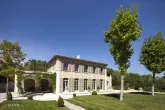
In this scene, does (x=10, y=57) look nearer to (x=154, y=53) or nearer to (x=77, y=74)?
(x=77, y=74)

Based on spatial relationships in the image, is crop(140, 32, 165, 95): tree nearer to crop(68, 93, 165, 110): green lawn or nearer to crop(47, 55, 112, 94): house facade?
crop(68, 93, 165, 110): green lawn

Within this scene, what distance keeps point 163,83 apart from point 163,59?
757 inches

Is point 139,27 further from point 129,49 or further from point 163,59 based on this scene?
point 163,59

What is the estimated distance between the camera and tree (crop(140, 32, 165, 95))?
1003 inches

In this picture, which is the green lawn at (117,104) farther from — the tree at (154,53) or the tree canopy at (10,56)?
the tree canopy at (10,56)

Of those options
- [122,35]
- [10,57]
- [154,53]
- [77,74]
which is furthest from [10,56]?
[154,53]

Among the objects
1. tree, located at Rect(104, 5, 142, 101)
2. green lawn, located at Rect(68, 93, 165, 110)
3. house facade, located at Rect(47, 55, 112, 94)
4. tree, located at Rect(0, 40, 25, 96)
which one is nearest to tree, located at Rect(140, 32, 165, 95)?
tree, located at Rect(104, 5, 142, 101)

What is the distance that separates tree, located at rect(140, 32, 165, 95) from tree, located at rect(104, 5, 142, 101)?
808 cm

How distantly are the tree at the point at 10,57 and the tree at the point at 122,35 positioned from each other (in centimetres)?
1270

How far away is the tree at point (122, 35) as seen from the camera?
1862 centimetres

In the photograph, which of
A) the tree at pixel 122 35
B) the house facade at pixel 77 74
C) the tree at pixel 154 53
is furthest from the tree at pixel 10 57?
the tree at pixel 154 53

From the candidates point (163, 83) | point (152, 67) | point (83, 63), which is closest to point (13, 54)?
point (83, 63)

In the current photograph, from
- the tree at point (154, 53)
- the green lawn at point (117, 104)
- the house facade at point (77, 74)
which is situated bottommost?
the green lawn at point (117, 104)

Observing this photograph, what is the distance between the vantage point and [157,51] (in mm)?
25672
